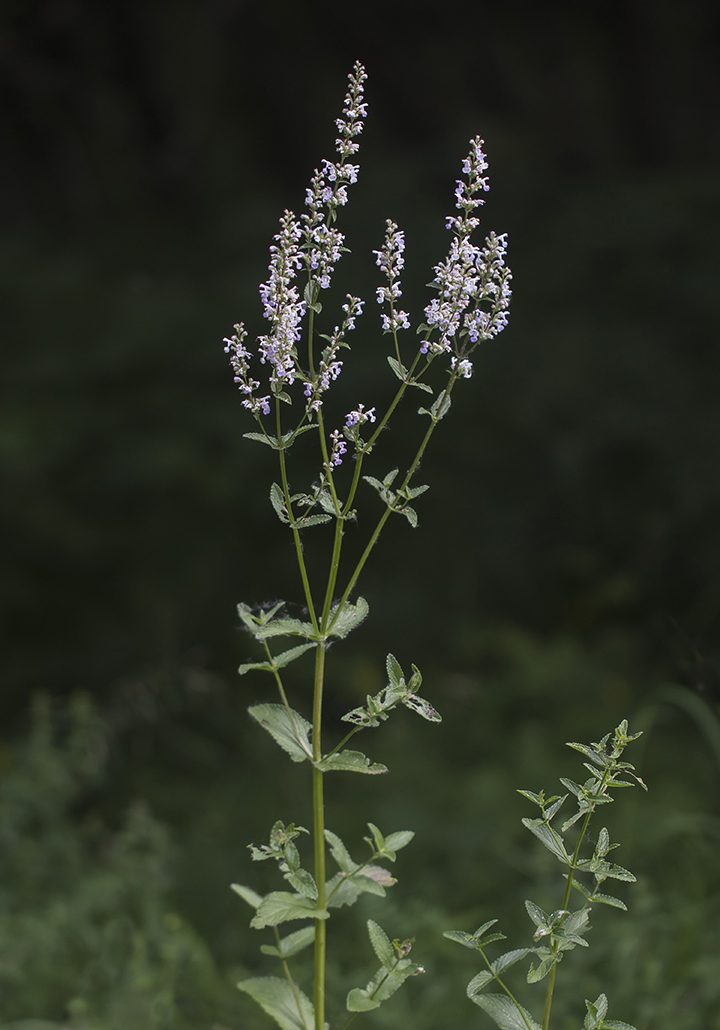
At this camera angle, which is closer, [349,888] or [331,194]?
[331,194]

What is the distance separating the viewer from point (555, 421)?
3.70m

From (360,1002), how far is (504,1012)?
0.72 feet

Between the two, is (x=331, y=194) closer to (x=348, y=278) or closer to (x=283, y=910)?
(x=283, y=910)

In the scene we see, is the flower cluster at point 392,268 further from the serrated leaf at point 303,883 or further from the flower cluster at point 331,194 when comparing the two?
the serrated leaf at point 303,883

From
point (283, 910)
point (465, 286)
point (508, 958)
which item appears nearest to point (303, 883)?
point (283, 910)

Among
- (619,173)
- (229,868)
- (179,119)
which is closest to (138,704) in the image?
(229,868)

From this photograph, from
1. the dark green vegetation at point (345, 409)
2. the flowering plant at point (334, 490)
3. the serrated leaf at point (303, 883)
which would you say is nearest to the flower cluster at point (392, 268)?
the flowering plant at point (334, 490)

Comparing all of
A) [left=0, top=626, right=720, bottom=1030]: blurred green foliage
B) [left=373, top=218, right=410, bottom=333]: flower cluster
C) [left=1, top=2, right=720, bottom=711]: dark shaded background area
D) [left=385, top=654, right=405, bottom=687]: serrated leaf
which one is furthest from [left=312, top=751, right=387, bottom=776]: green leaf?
[left=1, top=2, right=720, bottom=711]: dark shaded background area

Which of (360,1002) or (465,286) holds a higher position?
(465,286)

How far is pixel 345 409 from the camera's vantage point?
141 inches

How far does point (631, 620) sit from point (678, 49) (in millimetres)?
2748

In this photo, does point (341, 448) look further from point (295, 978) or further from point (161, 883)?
point (161, 883)

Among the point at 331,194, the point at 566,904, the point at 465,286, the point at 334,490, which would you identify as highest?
the point at 331,194

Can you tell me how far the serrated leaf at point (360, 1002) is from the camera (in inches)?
49.0
